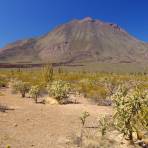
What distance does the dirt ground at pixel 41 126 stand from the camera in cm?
1435

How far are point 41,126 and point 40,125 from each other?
248 millimetres

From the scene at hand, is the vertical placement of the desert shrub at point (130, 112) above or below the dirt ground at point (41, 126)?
above

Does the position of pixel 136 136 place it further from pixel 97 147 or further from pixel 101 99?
pixel 101 99

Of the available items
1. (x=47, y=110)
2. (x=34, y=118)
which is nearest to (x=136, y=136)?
(x=34, y=118)

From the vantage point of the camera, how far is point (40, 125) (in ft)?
58.1

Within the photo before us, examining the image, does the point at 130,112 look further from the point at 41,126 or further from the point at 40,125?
the point at 40,125

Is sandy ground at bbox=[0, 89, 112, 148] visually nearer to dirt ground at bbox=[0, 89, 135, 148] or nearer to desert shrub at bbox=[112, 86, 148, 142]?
dirt ground at bbox=[0, 89, 135, 148]

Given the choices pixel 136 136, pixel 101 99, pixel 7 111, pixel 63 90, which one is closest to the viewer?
pixel 136 136

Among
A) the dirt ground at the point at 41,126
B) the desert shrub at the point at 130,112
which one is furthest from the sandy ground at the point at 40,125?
the desert shrub at the point at 130,112

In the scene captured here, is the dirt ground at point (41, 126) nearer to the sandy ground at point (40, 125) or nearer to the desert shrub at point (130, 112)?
the sandy ground at point (40, 125)

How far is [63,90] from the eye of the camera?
93.6 ft

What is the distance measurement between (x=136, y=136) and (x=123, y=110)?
5.73 feet

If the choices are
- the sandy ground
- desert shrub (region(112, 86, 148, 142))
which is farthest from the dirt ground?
desert shrub (region(112, 86, 148, 142))

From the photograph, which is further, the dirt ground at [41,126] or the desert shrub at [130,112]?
the desert shrub at [130,112]
